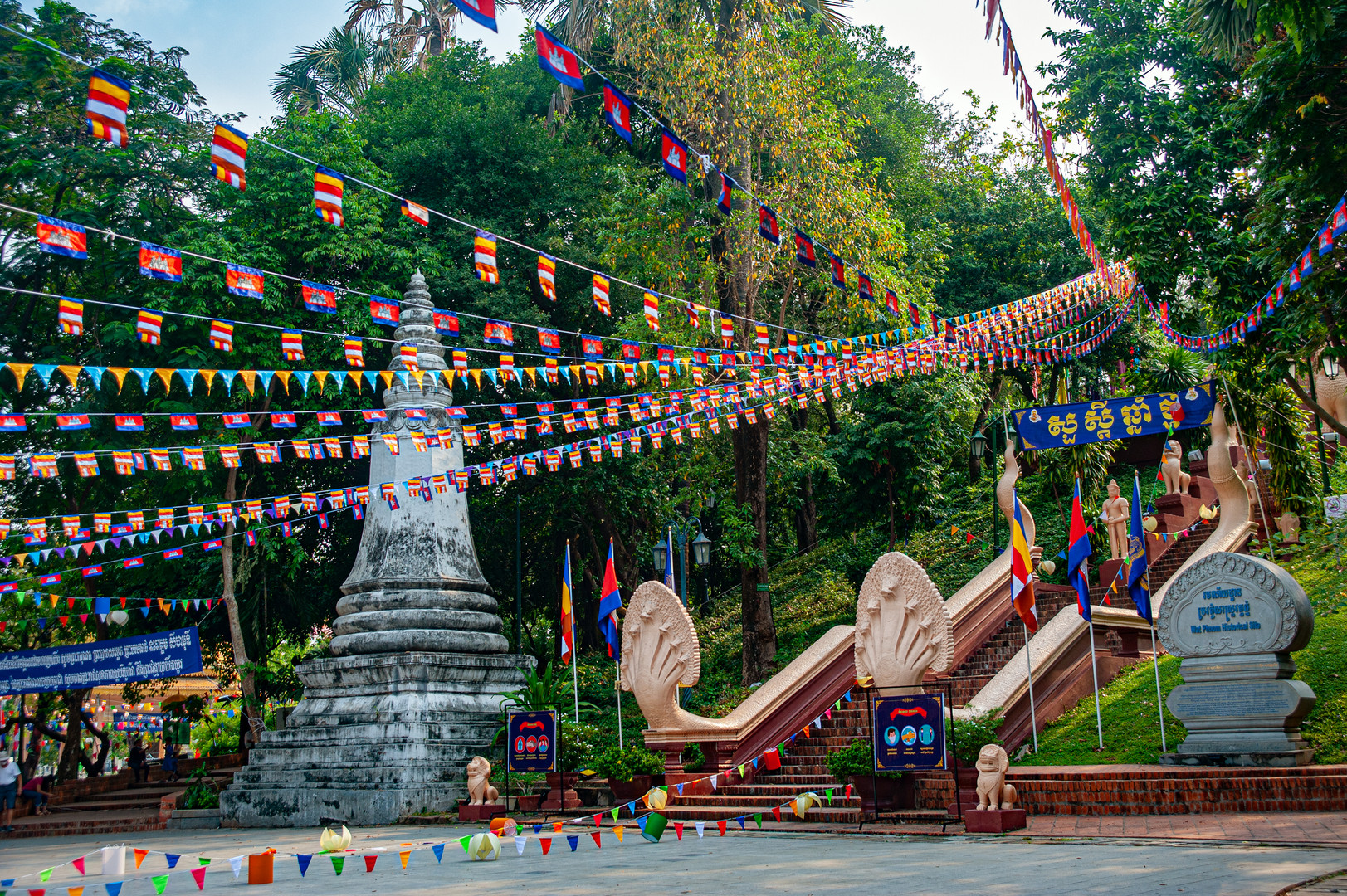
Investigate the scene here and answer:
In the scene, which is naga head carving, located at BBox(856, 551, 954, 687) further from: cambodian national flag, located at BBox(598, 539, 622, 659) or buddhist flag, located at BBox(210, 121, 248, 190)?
buddhist flag, located at BBox(210, 121, 248, 190)

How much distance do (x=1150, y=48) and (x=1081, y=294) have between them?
5949mm

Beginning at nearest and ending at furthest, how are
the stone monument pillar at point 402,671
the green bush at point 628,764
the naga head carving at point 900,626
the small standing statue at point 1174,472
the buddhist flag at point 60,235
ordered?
the buddhist flag at point 60,235, the naga head carving at point 900,626, the green bush at point 628,764, the stone monument pillar at point 402,671, the small standing statue at point 1174,472

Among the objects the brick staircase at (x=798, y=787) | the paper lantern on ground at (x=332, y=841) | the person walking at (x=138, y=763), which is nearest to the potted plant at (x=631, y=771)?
the brick staircase at (x=798, y=787)

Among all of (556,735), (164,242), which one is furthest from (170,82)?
A: (556,735)

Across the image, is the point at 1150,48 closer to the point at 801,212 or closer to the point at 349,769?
the point at 801,212

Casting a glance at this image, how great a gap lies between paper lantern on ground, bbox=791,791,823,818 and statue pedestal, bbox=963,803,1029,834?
1.89 metres

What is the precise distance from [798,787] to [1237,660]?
4871mm

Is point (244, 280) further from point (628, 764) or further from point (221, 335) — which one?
point (628, 764)

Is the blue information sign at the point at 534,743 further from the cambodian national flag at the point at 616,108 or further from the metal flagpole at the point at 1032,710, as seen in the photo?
the cambodian national flag at the point at 616,108

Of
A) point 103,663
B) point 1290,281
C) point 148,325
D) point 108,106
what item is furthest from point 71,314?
point 1290,281

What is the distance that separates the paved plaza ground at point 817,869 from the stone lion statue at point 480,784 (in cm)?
238

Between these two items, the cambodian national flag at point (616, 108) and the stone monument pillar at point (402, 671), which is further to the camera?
the stone monument pillar at point (402, 671)

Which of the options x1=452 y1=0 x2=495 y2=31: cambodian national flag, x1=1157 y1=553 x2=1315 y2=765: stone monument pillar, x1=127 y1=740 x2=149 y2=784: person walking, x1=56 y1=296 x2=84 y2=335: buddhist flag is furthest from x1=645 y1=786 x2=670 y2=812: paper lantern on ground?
x1=127 y1=740 x2=149 y2=784: person walking

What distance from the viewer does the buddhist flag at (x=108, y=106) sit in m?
7.21
